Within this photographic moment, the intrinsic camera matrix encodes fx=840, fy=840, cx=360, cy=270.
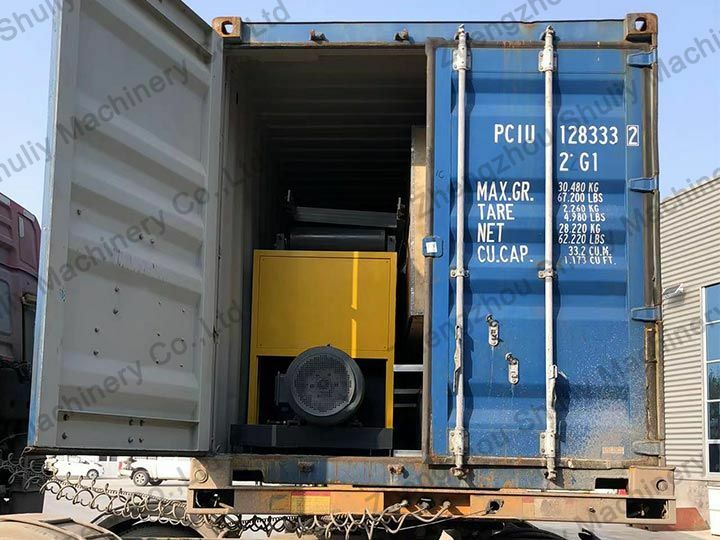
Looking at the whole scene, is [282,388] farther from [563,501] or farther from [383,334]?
[563,501]

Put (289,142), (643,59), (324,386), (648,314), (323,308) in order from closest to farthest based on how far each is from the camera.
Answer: (648,314), (643,59), (324,386), (323,308), (289,142)

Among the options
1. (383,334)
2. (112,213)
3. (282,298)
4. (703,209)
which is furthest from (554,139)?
(703,209)

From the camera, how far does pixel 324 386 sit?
5211 millimetres

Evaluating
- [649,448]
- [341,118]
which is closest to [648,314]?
[649,448]

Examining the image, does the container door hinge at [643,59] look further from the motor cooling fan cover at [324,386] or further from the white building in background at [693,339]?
the white building in background at [693,339]

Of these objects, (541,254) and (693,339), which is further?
(693,339)

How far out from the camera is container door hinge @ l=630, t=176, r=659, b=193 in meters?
4.81

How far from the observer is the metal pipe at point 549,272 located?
458cm

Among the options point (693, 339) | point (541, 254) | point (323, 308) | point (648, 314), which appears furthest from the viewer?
point (693, 339)

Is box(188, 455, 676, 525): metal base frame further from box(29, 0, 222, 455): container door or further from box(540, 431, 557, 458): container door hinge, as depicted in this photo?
box(29, 0, 222, 455): container door

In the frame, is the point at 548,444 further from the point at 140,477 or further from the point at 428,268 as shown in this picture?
the point at 140,477

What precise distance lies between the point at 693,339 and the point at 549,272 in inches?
527

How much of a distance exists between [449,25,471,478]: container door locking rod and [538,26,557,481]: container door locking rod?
0.44 m

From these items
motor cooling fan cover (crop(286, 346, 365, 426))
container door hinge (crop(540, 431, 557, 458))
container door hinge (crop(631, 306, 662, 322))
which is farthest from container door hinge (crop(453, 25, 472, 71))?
container door hinge (crop(540, 431, 557, 458))
